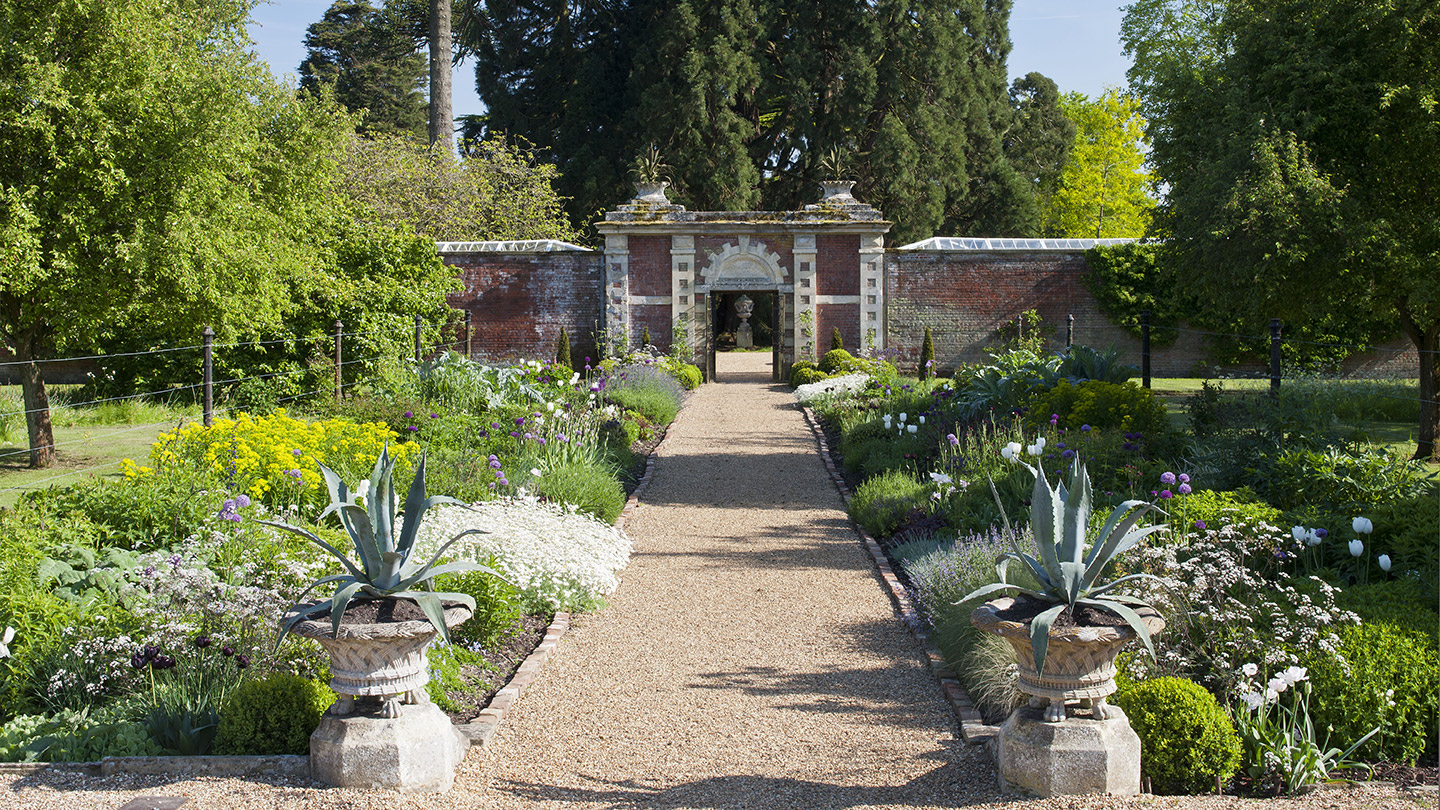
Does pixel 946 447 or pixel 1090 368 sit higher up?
pixel 1090 368

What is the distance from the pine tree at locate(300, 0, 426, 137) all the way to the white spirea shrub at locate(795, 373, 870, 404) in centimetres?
2142

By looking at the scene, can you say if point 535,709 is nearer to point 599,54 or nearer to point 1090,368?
point 1090,368

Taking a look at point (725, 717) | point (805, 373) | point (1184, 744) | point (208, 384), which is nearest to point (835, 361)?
point (805, 373)

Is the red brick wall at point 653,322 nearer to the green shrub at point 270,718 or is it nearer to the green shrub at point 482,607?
the green shrub at point 482,607

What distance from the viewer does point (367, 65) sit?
33.8m

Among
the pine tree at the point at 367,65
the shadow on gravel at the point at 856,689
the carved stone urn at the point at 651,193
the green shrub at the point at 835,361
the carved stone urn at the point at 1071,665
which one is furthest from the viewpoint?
the pine tree at the point at 367,65

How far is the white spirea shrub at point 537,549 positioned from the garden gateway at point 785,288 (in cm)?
1464

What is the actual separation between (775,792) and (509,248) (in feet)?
64.9

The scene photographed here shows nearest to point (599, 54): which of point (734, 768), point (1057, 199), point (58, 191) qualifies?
point (1057, 199)

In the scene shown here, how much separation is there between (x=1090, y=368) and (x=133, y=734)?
31.3 feet

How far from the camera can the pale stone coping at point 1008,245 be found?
21688mm

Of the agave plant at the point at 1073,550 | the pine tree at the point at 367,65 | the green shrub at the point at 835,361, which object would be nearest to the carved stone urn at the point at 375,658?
the agave plant at the point at 1073,550

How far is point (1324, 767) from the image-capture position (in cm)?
382

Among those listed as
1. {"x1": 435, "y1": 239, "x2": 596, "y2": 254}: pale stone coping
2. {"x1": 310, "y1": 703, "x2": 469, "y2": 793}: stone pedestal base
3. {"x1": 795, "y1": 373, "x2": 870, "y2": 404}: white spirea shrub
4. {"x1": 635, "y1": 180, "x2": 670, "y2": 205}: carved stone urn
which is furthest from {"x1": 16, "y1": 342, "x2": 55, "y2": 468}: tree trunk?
{"x1": 635, "y1": 180, "x2": 670, "y2": 205}: carved stone urn
